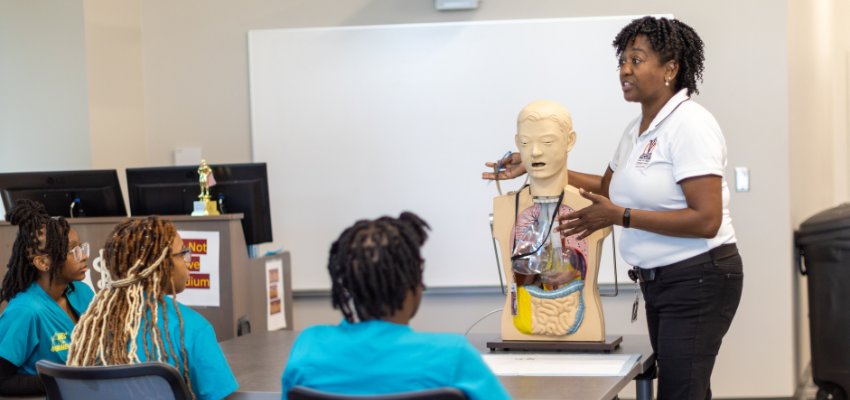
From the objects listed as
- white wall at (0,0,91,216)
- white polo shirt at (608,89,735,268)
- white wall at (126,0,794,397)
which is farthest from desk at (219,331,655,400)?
white wall at (0,0,91,216)

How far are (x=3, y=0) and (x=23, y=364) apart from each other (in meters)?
2.76

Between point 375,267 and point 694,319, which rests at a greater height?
point 375,267

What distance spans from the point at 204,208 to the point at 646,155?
1.66m

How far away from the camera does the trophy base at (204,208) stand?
8.25ft

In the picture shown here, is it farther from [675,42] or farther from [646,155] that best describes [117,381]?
[675,42]

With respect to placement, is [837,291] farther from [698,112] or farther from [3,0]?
[3,0]

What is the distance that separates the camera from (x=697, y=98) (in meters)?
3.43

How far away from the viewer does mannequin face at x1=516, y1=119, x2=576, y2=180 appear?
1.84 meters

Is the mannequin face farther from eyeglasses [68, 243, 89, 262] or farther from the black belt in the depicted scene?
eyeglasses [68, 243, 89, 262]

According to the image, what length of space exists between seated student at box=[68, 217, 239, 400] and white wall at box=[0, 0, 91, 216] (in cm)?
241

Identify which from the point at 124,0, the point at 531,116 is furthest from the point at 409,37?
the point at 531,116

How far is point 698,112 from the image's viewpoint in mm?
1577

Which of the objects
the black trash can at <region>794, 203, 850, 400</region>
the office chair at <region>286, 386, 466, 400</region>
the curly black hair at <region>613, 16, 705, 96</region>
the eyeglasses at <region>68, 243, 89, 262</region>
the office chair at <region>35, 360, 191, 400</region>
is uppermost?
the curly black hair at <region>613, 16, 705, 96</region>

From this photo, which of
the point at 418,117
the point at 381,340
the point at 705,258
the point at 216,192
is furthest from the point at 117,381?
the point at 418,117
